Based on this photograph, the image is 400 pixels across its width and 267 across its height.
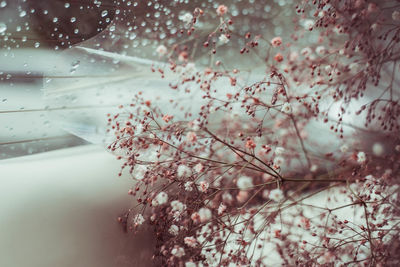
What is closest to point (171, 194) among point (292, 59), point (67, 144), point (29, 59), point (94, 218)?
point (94, 218)

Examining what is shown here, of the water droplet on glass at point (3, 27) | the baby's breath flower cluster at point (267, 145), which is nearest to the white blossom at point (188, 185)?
the baby's breath flower cluster at point (267, 145)

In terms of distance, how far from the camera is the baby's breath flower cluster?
101 cm

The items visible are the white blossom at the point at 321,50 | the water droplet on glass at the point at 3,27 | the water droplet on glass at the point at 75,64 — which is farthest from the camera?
the white blossom at the point at 321,50

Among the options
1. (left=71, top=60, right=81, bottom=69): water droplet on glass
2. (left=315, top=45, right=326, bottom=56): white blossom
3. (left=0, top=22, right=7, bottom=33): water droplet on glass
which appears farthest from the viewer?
(left=315, top=45, right=326, bottom=56): white blossom

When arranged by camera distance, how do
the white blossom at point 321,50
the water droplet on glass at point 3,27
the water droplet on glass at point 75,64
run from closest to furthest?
the water droplet on glass at point 3,27, the water droplet on glass at point 75,64, the white blossom at point 321,50

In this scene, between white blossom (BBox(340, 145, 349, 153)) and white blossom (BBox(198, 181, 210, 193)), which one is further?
white blossom (BBox(340, 145, 349, 153))

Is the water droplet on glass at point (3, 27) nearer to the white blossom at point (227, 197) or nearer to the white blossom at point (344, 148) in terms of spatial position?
the white blossom at point (227, 197)

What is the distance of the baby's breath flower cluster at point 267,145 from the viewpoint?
1.01 m

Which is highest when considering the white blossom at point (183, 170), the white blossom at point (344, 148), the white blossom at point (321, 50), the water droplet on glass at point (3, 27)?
the white blossom at point (321, 50)

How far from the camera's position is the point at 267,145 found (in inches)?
44.3

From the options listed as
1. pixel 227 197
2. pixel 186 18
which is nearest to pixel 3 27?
pixel 186 18

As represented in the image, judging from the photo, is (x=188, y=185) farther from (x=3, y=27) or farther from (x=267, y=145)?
(x=3, y=27)

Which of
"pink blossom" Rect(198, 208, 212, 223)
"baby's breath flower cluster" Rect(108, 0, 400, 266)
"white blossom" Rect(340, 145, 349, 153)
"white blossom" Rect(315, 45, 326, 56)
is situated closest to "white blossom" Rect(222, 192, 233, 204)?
"baby's breath flower cluster" Rect(108, 0, 400, 266)

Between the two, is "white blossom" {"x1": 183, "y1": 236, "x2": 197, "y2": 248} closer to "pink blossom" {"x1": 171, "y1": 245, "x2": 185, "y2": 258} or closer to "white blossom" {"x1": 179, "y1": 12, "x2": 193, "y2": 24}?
"pink blossom" {"x1": 171, "y1": 245, "x2": 185, "y2": 258}
